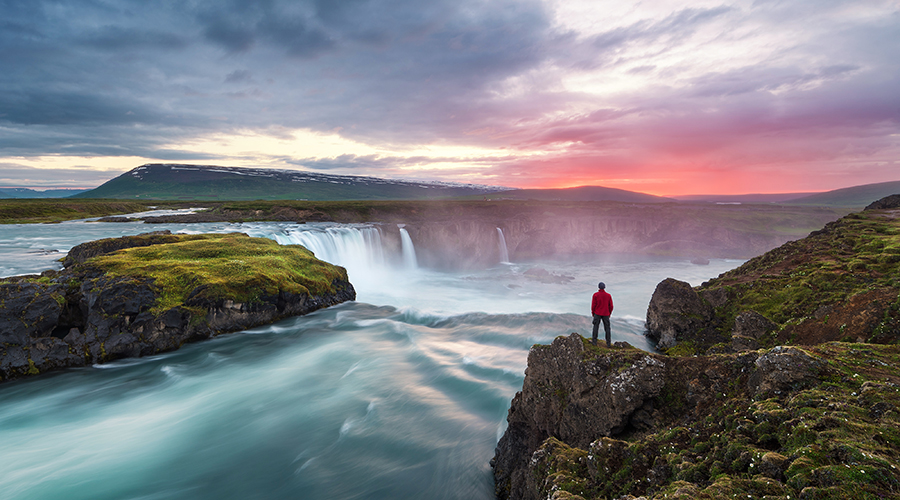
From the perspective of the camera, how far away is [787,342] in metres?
12.5

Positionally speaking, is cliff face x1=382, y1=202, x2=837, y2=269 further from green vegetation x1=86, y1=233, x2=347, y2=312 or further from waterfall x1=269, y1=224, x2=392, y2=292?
green vegetation x1=86, y1=233, x2=347, y2=312

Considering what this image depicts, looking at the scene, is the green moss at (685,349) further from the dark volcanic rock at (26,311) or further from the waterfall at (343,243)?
the waterfall at (343,243)

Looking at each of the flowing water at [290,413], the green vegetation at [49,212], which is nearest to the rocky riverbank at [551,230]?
the green vegetation at [49,212]

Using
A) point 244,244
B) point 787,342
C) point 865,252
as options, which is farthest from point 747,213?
point 244,244

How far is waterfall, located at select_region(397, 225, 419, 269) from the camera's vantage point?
A: 55.5 meters

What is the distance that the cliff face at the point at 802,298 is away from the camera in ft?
36.1

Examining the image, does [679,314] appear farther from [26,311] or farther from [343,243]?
[343,243]

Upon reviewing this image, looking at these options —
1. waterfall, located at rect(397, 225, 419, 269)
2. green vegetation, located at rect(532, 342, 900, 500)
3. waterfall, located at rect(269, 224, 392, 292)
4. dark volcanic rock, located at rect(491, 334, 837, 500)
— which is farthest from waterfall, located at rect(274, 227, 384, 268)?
green vegetation, located at rect(532, 342, 900, 500)

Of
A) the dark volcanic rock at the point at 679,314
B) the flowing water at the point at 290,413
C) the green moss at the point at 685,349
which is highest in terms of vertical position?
the dark volcanic rock at the point at 679,314

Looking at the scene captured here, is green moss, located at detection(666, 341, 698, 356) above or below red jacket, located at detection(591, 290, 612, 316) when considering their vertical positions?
below

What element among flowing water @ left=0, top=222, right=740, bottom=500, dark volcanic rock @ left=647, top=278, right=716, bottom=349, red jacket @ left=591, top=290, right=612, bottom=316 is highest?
red jacket @ left=591, top=290, right=612, bottom=316

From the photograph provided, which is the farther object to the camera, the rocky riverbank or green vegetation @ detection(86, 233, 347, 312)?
the rocky riverbank

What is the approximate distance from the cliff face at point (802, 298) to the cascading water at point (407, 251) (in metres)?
38.9

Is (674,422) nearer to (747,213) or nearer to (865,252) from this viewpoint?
(865,252)
